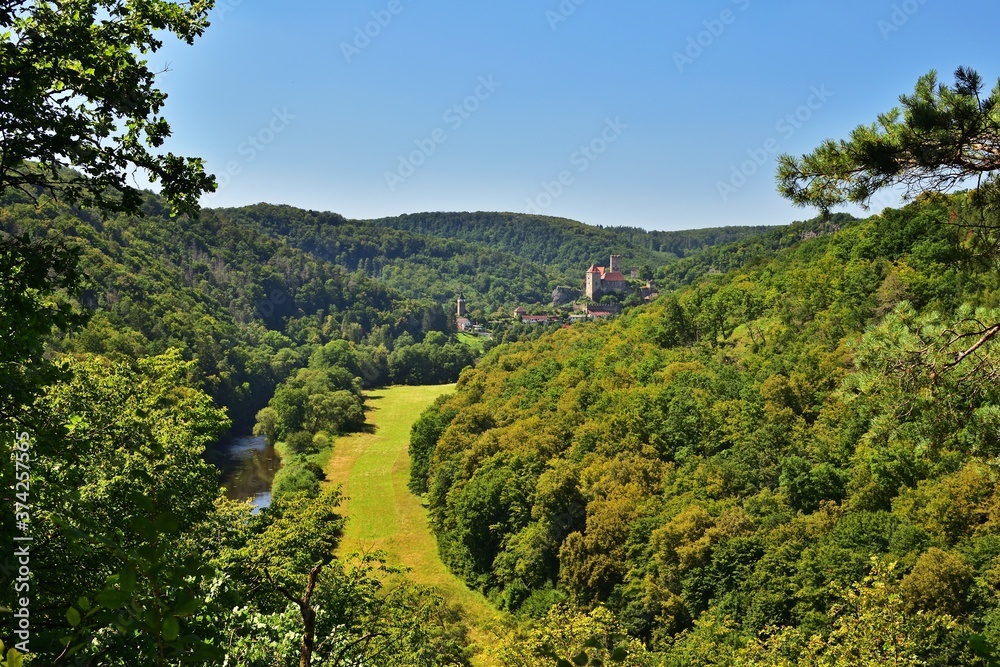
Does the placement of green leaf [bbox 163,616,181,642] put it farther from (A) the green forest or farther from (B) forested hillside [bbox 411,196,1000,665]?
(B) forested hillside [bbox 411,196,1000,665]

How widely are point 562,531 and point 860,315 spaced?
67.7ft

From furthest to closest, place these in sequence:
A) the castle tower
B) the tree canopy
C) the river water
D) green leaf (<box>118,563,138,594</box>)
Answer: the castle tower, the river water, the tree canopy, green leaf (<box>118,563,138,594</box>)

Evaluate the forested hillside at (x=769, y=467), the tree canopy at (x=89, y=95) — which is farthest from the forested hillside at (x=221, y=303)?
the tree canopy at (x=89, y=95)

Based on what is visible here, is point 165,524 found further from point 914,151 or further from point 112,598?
point 914,151

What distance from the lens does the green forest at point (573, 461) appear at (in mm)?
5137

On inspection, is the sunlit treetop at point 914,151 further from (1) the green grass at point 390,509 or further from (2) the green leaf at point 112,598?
(1) the green grass at point 390,509

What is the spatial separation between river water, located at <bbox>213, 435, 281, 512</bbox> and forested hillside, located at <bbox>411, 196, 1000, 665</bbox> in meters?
11.2

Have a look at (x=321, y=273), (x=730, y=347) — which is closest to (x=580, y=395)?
(x=730, y=347)

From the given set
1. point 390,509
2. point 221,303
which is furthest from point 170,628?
point 221,303

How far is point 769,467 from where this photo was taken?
29.0 m

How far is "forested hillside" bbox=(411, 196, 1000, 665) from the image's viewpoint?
880cm

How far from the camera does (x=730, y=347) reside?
4797cm

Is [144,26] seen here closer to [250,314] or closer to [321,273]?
[250,314]

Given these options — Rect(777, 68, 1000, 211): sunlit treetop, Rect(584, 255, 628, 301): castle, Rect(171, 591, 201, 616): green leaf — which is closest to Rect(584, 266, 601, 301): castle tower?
Rect(584, 255, 628, 301): castle
